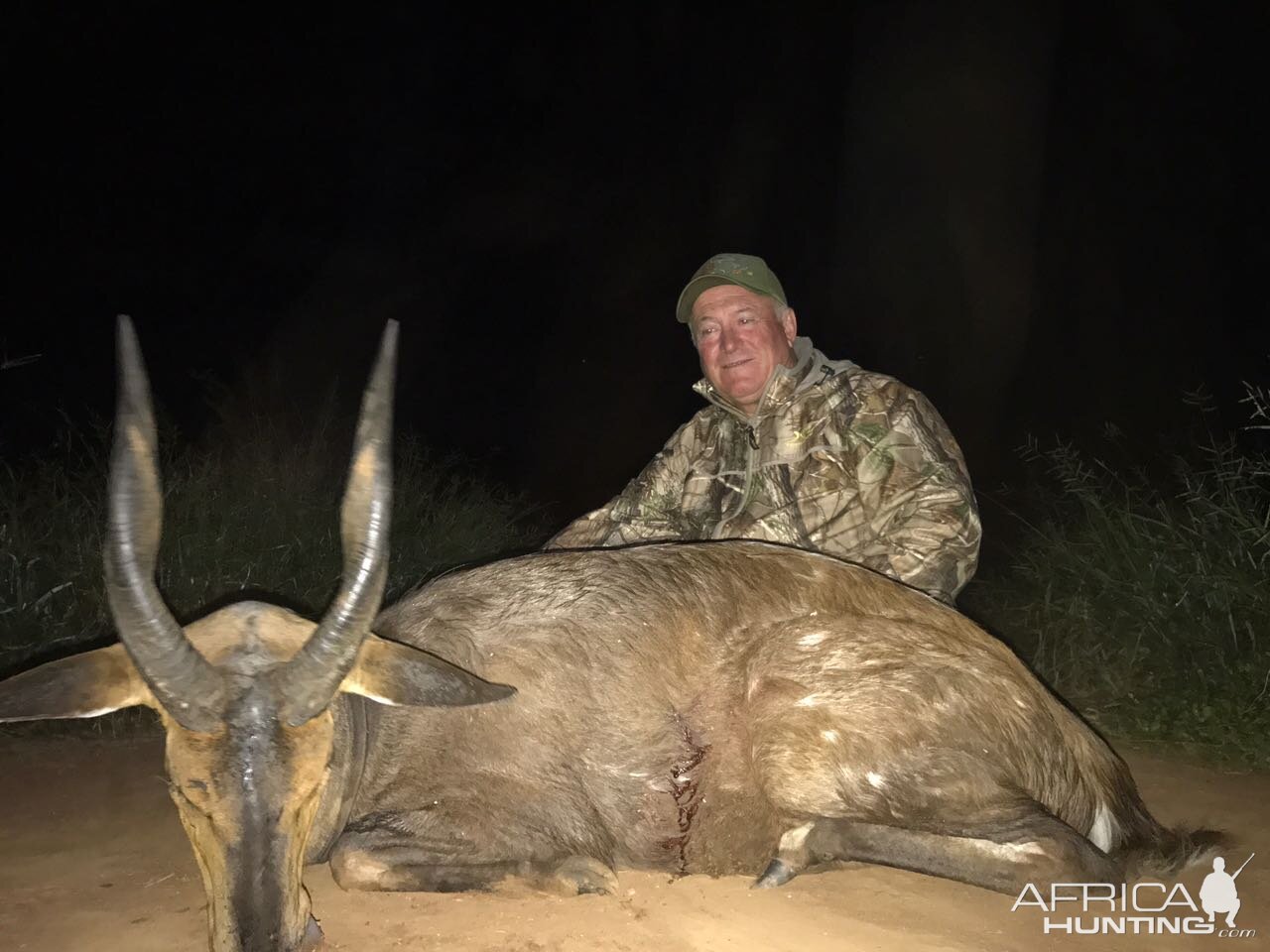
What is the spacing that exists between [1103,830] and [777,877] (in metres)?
1.19

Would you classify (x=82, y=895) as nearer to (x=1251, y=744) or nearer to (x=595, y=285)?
(x=1251, y=744)

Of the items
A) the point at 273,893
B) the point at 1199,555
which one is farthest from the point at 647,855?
the point at 1199,555

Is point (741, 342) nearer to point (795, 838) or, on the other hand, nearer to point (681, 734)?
point (681, 734)

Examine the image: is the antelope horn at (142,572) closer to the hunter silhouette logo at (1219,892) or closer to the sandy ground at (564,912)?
the sandy ground at (564,912)

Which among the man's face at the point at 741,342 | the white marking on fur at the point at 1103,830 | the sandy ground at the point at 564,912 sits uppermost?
the man's face at the point at 741,342

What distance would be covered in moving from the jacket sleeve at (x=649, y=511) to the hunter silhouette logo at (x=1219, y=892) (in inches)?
118

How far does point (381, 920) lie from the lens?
3365 mm

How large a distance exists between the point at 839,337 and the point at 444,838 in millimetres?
34967

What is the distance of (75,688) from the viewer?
310cm

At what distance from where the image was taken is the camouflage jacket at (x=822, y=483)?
516 centimetres

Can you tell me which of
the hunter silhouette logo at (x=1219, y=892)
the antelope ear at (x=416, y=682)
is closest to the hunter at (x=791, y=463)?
the hunter silhouette logo at (x=1219, y=892)

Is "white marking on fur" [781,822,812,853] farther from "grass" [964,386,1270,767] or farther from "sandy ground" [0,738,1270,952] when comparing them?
"grass" [964,386,1270,767]

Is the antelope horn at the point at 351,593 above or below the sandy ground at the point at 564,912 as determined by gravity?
above

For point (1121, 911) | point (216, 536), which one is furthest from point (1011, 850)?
point (216, 536)
